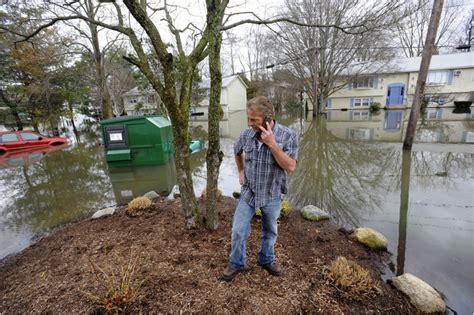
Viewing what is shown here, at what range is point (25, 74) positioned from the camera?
643 inches

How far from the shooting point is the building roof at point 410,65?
2048 cm

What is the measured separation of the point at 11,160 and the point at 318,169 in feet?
40.6

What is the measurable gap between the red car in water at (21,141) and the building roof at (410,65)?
2314cm

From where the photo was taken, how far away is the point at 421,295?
2094 millimetres

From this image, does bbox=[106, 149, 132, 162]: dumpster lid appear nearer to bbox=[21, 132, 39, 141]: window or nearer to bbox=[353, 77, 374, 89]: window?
bbox=[21, 132, 39, 141]: window

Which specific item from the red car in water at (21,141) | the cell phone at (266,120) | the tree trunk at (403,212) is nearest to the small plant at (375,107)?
the tree trunk at (403,212)

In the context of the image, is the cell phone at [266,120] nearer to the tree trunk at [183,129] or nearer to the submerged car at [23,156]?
the tree trunk at [183,129]

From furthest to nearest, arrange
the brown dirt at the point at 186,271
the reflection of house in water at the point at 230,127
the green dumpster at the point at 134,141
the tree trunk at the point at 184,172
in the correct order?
the reflection of house in water at the point at 230,127
the green dumpster at the point at 134,141
the tree trunk at the point at 184,172
the brown dirt at the point at 186,271

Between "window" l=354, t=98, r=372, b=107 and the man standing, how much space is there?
26.6 meters

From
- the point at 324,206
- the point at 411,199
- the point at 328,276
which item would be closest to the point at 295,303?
the point at 328,276

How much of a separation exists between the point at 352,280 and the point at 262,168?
4.42 feet

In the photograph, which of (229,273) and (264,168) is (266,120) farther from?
(229,273)

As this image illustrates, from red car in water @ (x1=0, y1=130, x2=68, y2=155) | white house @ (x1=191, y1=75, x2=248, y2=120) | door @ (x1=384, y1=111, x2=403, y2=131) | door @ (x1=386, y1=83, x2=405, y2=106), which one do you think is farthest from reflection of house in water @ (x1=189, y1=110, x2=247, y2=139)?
door @ (x1=386, y1=83, x2=405, y2=106)

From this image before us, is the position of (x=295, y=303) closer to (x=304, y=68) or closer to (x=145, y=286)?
(x=145, y=286)
